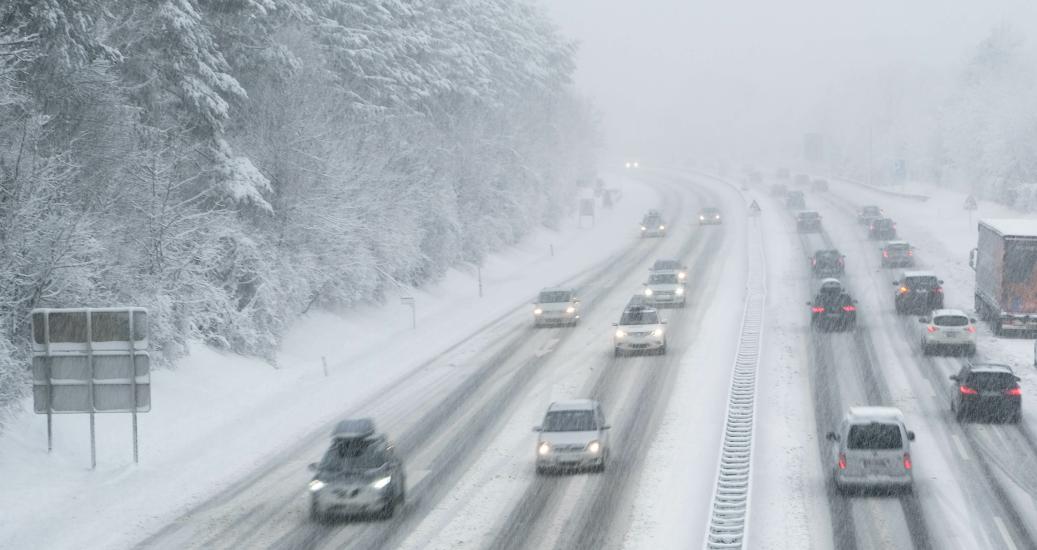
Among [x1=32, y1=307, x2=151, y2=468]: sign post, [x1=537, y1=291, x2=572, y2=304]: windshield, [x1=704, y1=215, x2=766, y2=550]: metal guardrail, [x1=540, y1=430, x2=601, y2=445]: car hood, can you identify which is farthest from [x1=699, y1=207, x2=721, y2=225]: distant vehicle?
[x1=32, y1=307, x2=151, y2=468]: sign post

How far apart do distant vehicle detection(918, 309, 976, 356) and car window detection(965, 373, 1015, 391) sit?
9.21 meters

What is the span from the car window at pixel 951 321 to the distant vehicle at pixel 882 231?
118ft

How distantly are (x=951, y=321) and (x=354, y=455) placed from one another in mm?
23859

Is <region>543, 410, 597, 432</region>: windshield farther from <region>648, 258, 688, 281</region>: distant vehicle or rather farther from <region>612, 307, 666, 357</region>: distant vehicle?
<region>648, 258, 688, 281</region>: distant vehicle

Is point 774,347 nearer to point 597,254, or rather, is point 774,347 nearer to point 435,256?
point 435,256

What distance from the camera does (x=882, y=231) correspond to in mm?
73000

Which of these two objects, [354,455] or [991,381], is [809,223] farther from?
[354,455]

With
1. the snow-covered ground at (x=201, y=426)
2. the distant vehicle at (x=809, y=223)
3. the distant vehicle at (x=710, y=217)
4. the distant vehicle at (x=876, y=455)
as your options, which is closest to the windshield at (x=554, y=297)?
the snow-covered ground at (x=201, y=426)

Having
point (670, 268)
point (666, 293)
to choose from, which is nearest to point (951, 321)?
point (666, 293)

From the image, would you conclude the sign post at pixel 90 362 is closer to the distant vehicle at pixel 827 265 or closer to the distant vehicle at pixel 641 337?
the distant vehicle at pixel 641 337

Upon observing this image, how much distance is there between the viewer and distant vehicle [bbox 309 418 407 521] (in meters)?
21.0

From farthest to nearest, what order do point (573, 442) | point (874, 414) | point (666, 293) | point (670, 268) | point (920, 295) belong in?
point (670, 268), point (666, 293), point (920, 295), point (573, 442), point (874, 414)

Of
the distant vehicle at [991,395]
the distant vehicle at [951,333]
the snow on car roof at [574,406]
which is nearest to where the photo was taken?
the snow on car roof at [574,406]

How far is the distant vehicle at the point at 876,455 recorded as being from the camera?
22.3m
